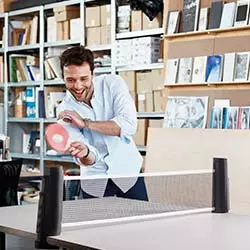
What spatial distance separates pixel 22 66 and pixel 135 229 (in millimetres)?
5932

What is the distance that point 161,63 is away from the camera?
6.24 metres

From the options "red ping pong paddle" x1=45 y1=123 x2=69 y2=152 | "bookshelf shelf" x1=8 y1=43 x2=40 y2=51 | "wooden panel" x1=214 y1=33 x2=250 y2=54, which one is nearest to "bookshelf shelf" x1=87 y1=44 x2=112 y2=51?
"bookshelf shelf" x1=8 y1=43 x2=40 y2=51

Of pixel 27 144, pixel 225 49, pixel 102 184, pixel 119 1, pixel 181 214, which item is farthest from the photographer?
pixel 27 144

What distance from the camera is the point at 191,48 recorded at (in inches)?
234

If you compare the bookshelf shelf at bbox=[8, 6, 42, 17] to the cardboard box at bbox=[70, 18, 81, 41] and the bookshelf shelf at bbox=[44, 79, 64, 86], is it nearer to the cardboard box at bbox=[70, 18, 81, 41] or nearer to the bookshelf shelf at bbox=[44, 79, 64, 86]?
the cardboard box at bbox=[70, 18, 81, 41]

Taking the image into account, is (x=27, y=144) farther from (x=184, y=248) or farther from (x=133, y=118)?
(x=184, y=248)

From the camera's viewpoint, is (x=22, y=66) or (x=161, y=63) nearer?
(x=161, y=63)

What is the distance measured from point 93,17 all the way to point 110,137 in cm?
363

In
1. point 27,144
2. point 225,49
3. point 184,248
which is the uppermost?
point 225,49

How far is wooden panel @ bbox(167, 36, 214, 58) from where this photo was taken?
228 inches

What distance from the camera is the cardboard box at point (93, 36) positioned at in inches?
273

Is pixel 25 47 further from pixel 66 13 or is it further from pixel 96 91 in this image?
pixel 96 91

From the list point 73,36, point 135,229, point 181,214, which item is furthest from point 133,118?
point 73,36

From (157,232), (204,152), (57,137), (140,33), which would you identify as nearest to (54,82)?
(140,33)
